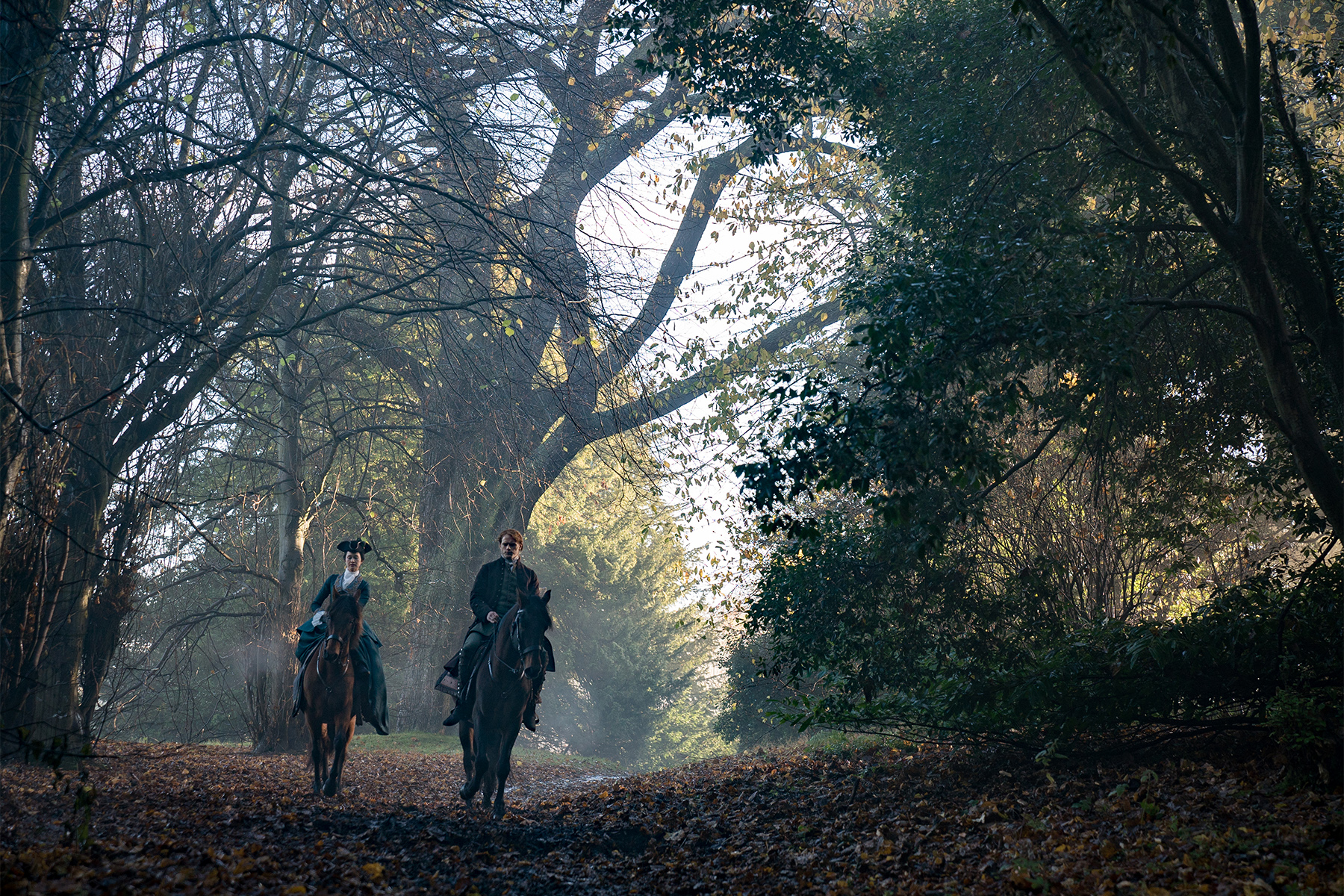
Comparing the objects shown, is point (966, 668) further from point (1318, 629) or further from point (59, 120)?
point (59, 120)

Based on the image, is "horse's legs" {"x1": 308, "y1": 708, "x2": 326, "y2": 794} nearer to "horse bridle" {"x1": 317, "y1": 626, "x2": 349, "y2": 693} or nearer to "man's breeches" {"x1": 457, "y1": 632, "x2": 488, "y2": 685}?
"horse bridle" {"x1": 317, "y1": 626, "x2": 349, "y2": 693}

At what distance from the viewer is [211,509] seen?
17.5 metres

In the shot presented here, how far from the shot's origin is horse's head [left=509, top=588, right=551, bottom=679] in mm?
8500

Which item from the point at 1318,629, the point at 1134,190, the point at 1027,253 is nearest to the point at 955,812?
the point at 1318,629

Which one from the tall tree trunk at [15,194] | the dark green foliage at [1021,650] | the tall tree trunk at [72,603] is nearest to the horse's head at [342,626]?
the tall tree trunk at [72,603]

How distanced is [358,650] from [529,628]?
9.34 ft

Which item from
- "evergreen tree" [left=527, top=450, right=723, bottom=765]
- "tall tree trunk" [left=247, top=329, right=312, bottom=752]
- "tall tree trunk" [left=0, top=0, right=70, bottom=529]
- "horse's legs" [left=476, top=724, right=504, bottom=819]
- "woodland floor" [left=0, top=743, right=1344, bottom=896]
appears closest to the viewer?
"woodland floor" [left=0, top=743, right=1344, bottom=896]

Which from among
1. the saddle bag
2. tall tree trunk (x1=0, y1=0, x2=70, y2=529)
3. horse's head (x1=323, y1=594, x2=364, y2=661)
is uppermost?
tall tree trunk (x1=0, y1=0, x2=70, y2=529)

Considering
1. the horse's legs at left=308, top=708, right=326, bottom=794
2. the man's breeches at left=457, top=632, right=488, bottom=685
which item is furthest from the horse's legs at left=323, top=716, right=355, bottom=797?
the man's breeches at left=457, top=632, right=488, bottom=685

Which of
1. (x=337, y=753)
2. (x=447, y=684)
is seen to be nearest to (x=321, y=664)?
(x=337, y=753)

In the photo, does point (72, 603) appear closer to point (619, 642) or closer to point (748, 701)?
point (748, 701)

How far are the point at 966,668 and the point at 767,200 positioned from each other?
11.8 m

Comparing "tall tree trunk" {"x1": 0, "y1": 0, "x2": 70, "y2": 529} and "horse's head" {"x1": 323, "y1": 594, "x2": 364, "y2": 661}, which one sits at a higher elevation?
"tall tree trunk" {"x1": 0, "y1": 0, "x2": 70, "y2": 529}

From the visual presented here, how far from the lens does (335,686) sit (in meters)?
9.27
